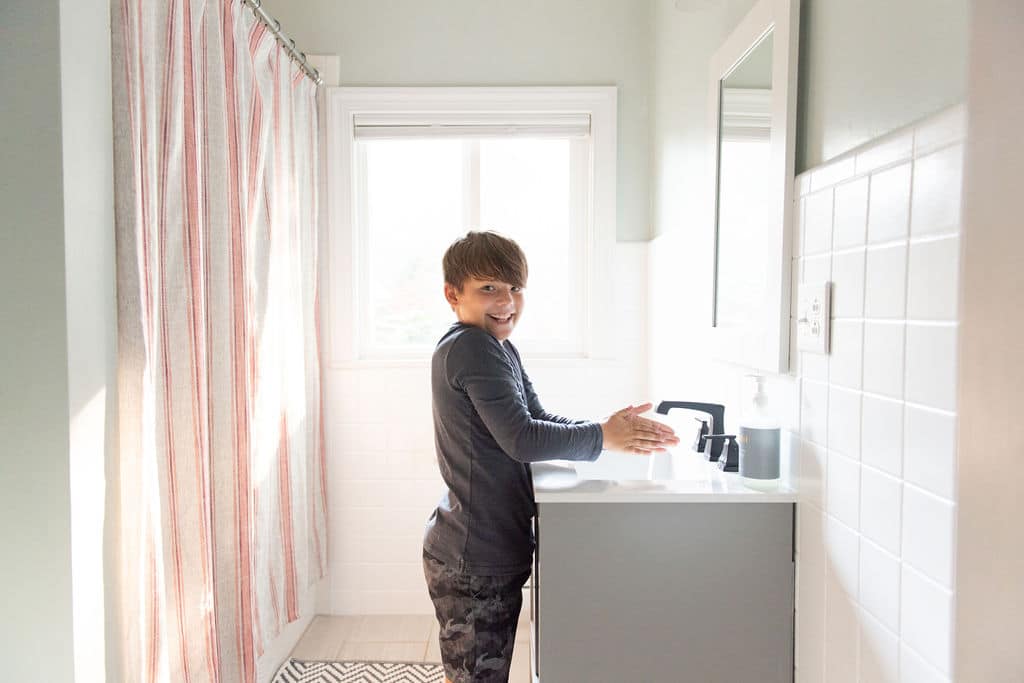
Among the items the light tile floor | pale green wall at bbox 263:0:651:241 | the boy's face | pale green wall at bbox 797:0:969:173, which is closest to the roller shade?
pale green wall at bbox 263:0:651:241

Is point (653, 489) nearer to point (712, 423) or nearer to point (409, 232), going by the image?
point (712, 423)

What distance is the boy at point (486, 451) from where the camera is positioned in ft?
4.51

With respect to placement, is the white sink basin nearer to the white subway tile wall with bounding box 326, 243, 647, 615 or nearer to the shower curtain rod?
the white subway tile wall with bounding box 326, 243, 647, 615

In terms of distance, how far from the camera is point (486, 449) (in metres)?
1.44

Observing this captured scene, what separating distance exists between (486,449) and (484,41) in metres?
1.86

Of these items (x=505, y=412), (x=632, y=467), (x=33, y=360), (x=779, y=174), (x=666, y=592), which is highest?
(x=779, y=174)

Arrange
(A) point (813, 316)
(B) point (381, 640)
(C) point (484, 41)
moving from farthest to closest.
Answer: (C) point (484, 41) → (B) point (381, 640) → (A) point (813, 316)

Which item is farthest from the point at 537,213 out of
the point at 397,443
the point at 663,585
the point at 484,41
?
the point at 663,585

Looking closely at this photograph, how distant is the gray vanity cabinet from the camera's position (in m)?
1.30

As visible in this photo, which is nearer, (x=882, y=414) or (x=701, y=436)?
(x=882, y=414)

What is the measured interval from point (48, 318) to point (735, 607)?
136 cm

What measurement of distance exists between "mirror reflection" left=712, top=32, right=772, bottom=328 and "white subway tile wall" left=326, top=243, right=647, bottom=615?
1.00 metres

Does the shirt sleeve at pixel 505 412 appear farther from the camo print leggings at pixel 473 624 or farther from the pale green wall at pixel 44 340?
the pale green wall at pixel 44 340

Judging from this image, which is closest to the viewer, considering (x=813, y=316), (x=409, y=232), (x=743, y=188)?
(x=813, y=316)
